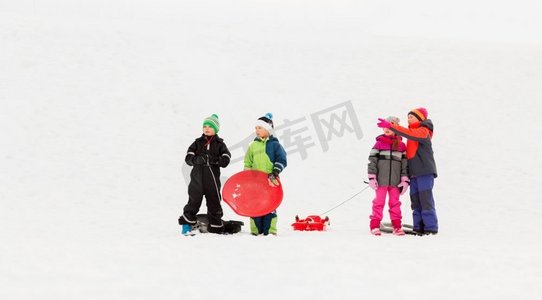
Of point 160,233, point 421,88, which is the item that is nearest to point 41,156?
point 160,233

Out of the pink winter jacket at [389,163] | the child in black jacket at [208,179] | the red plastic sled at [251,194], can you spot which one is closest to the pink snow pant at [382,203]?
the pink winter jacket at [389,163]

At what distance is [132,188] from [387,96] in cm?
906

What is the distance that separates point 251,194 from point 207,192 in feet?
2.21

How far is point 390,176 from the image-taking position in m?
7.78

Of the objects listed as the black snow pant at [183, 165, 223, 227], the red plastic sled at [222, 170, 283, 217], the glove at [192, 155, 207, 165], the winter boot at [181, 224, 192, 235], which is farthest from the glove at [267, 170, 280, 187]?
the winter boot at [181, 224, 192, 235]

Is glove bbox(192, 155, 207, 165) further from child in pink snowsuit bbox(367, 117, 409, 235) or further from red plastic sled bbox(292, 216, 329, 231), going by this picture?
child in pink snowsuit bbox(367, 117, 409, 235)

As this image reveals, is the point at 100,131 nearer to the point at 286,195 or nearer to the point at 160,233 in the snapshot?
the point at 286,195

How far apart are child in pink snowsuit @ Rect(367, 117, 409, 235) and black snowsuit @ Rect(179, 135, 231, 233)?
234 cm

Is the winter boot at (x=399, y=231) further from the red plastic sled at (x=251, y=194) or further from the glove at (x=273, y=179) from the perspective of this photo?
the glove at (x=273, y=179)

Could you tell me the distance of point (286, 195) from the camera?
1151 centimetres

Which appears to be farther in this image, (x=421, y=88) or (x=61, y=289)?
(x=421, y=88)

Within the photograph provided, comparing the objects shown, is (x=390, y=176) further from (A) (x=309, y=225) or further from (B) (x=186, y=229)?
(B) (x=186, y=229)

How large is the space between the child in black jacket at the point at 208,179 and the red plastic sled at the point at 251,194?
0.65 feet

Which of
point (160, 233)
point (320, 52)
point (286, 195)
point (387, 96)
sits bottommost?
point (160, 233)
